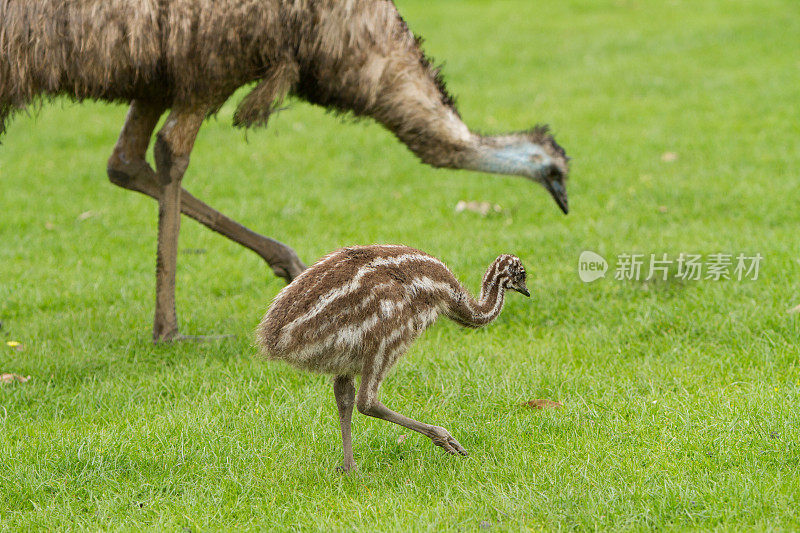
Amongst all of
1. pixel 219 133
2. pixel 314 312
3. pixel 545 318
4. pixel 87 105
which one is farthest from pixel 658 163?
pixel 87 105

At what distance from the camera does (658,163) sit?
956cm

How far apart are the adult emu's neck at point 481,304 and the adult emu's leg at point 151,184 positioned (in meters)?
2.06

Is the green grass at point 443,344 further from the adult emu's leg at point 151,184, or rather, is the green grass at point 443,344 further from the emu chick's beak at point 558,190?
the emu chick's beak at point 558,190

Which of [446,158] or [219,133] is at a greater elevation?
[446,158]

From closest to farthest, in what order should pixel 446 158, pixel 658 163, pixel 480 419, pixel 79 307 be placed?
pixel 480 419 < pixel 446 158 < pixel 79 307 < pixel 658 163

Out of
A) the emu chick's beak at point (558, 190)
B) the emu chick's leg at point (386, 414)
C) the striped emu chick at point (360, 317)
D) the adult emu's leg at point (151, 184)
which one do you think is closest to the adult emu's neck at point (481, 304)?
the striped emu chick at point (360, 317)

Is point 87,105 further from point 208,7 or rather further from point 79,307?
point 208,7

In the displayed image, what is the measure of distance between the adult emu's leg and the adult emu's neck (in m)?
2.06

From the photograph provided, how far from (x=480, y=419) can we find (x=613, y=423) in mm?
653

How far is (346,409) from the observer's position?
435 centimetres

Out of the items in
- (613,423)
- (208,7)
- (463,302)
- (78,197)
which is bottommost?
(78,197)

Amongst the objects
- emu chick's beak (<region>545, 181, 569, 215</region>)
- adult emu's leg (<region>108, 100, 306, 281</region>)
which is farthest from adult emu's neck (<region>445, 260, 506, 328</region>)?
adult emu's leg (<region>108, 100, 306, 281</region>)

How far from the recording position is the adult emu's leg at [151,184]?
257 inches

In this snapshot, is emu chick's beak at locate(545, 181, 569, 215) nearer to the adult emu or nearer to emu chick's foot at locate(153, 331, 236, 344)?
the adult emu
